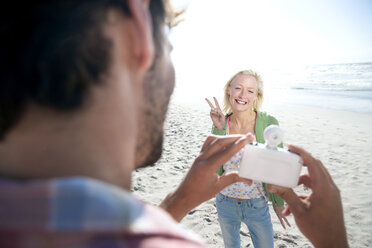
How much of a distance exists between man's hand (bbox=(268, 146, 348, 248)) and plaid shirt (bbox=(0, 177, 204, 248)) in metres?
0.85

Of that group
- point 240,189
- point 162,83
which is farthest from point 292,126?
point 162,83

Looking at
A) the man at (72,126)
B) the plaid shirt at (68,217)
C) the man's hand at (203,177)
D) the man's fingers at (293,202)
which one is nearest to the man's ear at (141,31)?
the man at (72,126)

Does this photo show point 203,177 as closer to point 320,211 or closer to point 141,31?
point 320,211

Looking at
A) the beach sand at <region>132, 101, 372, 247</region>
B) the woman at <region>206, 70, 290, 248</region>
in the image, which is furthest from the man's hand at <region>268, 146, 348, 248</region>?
the beach sand at <region>132, 101, 372, 247</region>

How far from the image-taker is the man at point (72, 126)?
1.50 feet

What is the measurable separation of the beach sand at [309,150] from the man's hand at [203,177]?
86.9 inches

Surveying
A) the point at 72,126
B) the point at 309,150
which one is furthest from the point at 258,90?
the point at 309,150

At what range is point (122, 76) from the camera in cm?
60

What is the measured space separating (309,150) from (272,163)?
581cm

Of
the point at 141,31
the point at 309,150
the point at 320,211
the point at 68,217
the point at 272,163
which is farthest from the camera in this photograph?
the point at 309,150

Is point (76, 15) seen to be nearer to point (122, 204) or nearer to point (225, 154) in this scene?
point (122, 204)

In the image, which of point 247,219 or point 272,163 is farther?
point 247,219

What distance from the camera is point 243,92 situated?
2955mm

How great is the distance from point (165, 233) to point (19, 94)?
45 centimetres
